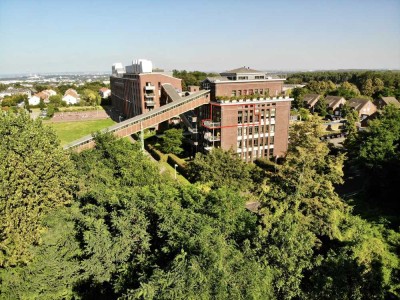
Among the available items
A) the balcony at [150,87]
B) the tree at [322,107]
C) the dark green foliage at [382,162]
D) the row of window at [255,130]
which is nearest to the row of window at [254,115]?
the row of window at [255,130]

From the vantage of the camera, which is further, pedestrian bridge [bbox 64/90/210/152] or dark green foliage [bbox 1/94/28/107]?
dark green foliage [bbox 1/94/28/107]

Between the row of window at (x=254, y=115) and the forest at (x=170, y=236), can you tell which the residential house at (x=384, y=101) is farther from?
the forest at (x=170, y=236)

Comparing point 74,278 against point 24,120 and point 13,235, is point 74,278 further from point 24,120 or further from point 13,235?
point 24,120

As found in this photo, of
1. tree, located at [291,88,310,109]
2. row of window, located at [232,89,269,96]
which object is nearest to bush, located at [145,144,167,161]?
row of window, located at [232,89,269,96]

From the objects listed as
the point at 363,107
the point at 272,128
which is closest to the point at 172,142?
the point at 272,128

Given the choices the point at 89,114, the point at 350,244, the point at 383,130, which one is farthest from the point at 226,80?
the point at 89,114

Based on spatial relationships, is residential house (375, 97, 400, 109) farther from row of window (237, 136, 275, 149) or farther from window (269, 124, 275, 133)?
row of window (237, 136, 275, 149)
